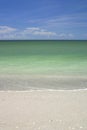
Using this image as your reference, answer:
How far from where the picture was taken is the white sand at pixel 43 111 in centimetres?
439

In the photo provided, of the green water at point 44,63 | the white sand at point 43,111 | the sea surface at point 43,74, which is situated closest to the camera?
the white sand at point 43,111

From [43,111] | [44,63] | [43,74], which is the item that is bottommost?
[44,63]

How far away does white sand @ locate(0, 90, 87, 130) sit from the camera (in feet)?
14.4

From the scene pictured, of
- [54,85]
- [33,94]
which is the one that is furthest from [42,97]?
[54,85]

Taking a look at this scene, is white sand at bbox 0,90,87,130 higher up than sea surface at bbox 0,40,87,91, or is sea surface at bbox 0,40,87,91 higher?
white sand at bbox 0,90,87,130

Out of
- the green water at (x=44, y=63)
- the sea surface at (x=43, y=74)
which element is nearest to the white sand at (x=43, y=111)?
the sea surface at (x=43, y=74)

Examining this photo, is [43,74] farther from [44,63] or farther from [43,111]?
[43,111]

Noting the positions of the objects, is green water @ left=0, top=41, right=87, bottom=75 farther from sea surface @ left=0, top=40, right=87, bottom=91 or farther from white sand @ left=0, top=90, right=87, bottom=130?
white sand @ left=0, top=90, right=87, bottom=130

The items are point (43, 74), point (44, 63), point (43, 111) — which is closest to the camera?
point (43, 111)

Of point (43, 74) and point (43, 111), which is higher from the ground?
point (43, 111)

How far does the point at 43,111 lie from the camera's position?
16.8ft

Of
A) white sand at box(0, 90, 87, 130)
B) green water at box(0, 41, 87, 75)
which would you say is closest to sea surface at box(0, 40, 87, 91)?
green water at box(0, 41, 87, 75)

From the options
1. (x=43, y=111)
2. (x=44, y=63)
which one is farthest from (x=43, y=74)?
(x=43, y=111)

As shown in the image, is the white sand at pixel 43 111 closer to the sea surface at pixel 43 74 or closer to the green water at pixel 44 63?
the sea surface at pixel 43 74
